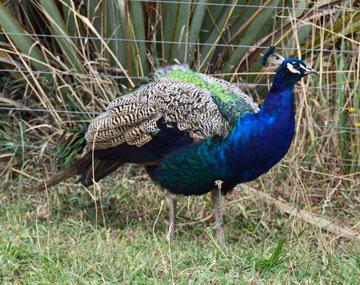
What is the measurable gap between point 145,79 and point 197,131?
0.75m

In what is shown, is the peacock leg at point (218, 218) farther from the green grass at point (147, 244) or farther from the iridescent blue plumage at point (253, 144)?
the iridescent blue plumage at point (253, 144)

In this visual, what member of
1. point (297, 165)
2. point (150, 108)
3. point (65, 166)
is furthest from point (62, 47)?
point (297, 165)

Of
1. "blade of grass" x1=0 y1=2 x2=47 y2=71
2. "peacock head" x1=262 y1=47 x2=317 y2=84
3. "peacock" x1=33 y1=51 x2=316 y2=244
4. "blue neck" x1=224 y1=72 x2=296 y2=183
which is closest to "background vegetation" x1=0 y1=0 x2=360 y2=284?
"blade of grass" x1=0 y1=2 x2=47 y2=71

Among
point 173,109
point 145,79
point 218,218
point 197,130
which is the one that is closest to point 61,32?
point 145,79

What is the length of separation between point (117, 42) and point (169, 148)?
1292 mm

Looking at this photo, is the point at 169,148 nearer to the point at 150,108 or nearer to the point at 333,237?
the point at 150,108

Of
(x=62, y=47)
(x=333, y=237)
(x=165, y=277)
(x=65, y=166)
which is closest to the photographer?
(x=165, y=277)

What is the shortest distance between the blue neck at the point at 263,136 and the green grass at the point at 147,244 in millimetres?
437

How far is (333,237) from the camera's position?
15.6 feet

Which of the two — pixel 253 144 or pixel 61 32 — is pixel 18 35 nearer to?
pixel 61 32

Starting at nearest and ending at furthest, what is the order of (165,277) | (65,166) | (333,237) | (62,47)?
1. (165,277)
2. (333,237)
3. (65,166)
4. (62,47)

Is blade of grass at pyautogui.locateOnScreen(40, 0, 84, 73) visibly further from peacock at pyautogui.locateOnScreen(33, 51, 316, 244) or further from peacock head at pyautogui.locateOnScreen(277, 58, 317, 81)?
peacock head at pyautogui.locateOnScreen(277, 58, 317, 81)

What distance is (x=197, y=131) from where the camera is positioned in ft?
15.4

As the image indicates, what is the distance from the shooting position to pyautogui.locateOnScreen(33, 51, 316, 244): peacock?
15.1ft
